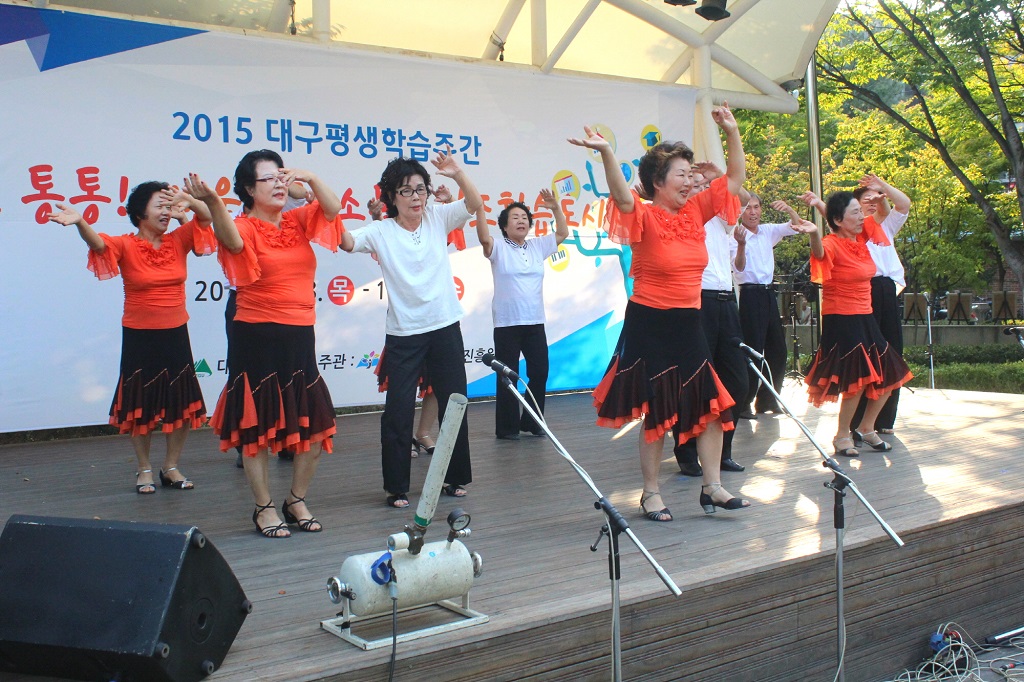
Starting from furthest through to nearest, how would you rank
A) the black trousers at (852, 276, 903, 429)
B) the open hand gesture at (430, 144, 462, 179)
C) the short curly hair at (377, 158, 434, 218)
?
1. the black trousers at (852, 276, 903, 429)
2. the short curly hair at (377, 158, 434, 218)
3. the open hand gesture at (430, 144, 462, 179)

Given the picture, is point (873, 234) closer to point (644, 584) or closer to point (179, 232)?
point (644, 584)

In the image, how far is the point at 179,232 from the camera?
461cm

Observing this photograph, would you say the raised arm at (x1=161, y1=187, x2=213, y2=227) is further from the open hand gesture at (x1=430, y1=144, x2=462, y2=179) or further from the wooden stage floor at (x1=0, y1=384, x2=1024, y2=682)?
the wooden stage floor at (x1=0, y1=384, x2=1024, y2=682)

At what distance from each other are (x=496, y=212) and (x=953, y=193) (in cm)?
1384

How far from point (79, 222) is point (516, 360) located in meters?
3.07

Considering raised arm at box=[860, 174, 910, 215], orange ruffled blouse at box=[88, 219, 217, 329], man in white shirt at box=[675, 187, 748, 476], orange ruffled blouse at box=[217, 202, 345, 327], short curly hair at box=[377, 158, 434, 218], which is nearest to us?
orange ruffled blouse at box=[217, 202, 345, 327]

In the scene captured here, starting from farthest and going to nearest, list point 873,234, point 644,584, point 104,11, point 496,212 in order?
1. point 496,212
2. point 104,11
3. point 873,234
4. point 644,584

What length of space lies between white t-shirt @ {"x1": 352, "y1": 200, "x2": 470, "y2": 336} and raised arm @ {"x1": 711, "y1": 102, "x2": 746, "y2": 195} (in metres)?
1.24

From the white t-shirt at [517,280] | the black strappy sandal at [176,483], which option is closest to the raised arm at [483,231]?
the white t-shirt at [517,280]

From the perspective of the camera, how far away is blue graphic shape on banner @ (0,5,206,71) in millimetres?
6109

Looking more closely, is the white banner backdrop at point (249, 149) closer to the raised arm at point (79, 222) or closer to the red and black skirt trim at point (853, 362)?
the raised arm at point (79, 222)

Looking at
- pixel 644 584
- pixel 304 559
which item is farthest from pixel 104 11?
pixel 644 584

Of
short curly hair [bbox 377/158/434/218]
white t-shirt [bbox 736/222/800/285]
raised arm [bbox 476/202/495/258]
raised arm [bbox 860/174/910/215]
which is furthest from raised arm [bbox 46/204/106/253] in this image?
white t-shirt [bbox 736/222/800/285]

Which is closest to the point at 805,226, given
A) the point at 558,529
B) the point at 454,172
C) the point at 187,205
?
the point at 454,172
